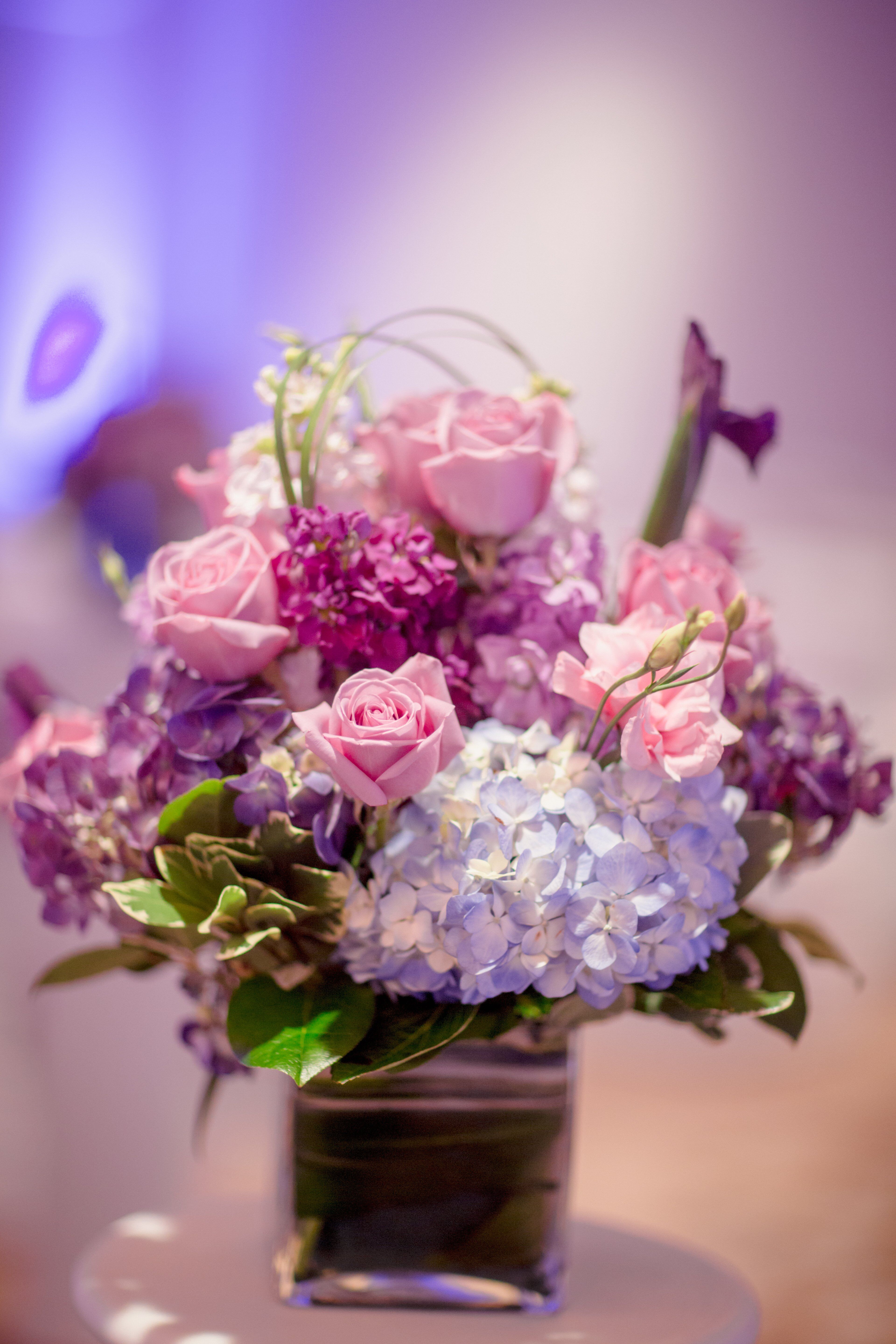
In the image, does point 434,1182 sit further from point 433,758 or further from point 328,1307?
point 433,758

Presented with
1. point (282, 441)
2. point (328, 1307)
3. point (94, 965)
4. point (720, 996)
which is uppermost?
point (282, 441)

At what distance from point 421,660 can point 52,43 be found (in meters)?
1.26

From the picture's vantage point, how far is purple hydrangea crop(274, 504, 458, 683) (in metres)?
0.64

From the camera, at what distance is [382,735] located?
22.0 inches

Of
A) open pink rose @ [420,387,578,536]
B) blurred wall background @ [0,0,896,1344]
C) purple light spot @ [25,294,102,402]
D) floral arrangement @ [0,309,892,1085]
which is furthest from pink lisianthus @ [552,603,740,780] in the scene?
blurred wall background @ [0,0,896,1344]

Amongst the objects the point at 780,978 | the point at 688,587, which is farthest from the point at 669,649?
the point at 780,978

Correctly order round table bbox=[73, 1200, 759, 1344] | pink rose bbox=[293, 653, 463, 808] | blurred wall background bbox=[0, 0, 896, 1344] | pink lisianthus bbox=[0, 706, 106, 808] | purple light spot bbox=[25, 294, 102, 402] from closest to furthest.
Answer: pink rose bbox=[293, 653, 463, 808] < round table bbox=[73, 1200, 759, 1344] < pink lisianthus bbox=[0, 706, 106, 808] < purple light spot bbox=[25, 294, 102, 402] < blurred wall background bbox=[0, 0, 896, 1344]

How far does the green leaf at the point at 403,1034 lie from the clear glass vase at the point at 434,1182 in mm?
55

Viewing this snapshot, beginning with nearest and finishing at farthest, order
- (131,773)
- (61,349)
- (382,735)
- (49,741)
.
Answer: (382,735)
(131,773)
(49,741)
(61,349)

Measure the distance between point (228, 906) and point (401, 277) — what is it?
3.83ft

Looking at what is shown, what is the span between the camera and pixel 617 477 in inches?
63.1

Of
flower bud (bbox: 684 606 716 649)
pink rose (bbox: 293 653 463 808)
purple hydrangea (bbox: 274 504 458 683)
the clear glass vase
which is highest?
flower bud (bbox: 684 606 716 649)

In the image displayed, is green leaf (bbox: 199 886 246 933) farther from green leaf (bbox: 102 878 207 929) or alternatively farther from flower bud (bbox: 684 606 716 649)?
flower bud (bbox: 684 606 716 649)

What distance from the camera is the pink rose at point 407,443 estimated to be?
2.42ft
